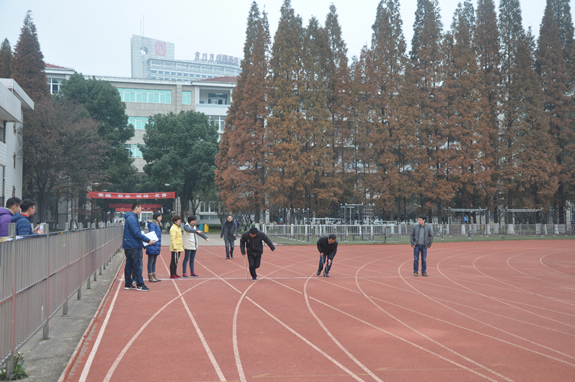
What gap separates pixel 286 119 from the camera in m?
38.1

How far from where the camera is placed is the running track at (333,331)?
5809 mm

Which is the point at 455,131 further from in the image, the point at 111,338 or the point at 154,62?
the point at 154,62

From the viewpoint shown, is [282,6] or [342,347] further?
[282,6]

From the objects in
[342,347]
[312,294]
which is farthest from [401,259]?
[342,347]

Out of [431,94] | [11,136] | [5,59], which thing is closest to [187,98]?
[5,59]

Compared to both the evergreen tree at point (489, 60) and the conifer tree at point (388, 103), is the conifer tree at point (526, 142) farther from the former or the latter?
the conifer tree at point (388, 103)

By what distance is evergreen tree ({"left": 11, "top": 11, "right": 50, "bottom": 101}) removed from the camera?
4566 cm

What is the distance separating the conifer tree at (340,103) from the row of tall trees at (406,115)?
3.9 inches

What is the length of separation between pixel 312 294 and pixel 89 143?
3438 centimetres

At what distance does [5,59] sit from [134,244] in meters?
50.5

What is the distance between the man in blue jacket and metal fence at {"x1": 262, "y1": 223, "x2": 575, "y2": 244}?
20.5m

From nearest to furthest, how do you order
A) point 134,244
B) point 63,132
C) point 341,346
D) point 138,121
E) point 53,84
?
point 341,346
point 134,244
point 63,132
point 53,84
point 138,121

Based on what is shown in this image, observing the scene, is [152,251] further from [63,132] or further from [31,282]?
[63,132]

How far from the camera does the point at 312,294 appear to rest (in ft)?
37.8
